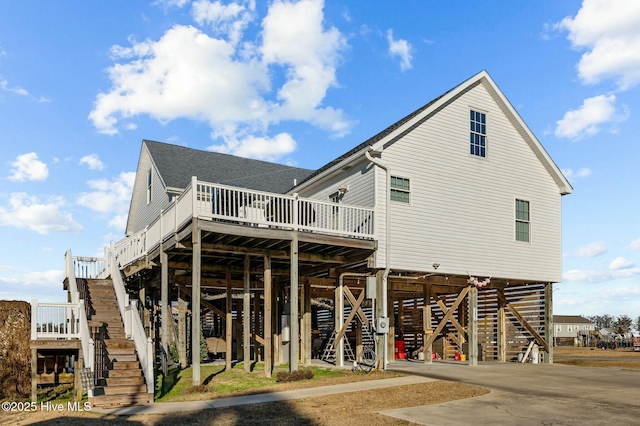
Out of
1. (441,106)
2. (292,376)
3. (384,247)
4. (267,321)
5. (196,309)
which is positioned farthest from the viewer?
(441,106)

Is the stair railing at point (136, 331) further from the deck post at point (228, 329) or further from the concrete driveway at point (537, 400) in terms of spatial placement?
the concrete driveway at point (537, 400)

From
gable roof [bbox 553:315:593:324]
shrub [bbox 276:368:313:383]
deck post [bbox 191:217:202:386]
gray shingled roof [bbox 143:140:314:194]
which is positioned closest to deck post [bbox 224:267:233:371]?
shrub [bbox 276:368:313:383]

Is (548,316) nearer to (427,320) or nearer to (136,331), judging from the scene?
(427,320)

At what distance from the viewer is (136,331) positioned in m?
15.8

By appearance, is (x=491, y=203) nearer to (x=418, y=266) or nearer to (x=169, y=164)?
(x=418, y=266)

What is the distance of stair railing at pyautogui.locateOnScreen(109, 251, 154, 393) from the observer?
1392cm

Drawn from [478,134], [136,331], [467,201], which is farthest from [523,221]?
[136,331]

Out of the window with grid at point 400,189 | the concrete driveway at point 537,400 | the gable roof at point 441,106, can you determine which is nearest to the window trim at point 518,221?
the gable roof at point 441,106

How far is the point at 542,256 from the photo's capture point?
23281mm

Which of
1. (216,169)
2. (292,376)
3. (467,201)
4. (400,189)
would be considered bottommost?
(292,376)

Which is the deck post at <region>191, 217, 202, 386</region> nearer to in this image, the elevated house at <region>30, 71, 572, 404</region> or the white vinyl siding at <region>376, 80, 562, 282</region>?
the elevated house at <region>30, 71, 572, 404</region>

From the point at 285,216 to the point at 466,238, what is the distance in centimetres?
711

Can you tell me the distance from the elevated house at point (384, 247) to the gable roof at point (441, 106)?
64 mm

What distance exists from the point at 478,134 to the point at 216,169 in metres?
12.6
